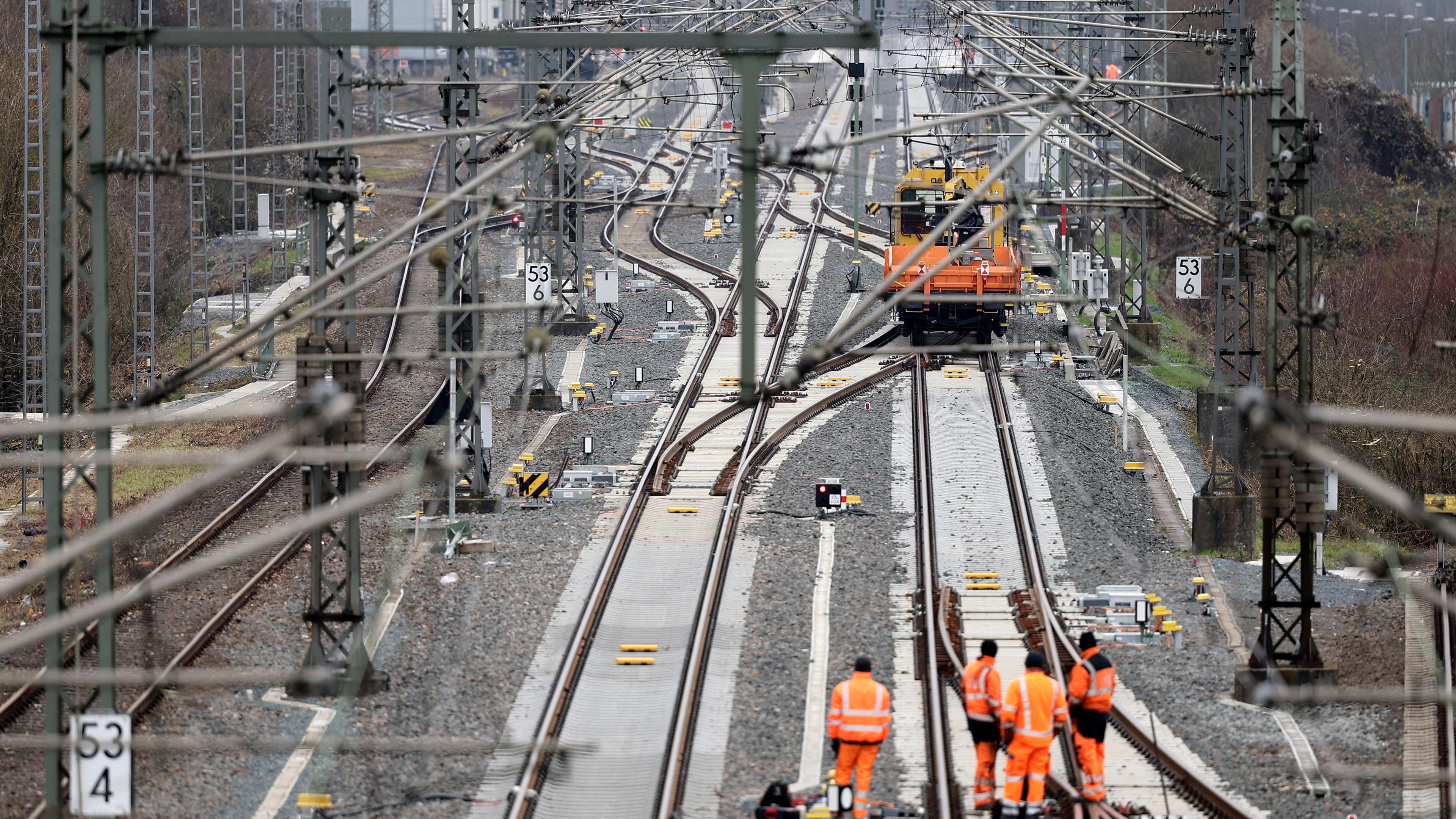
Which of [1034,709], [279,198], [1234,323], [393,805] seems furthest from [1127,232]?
[393,805]

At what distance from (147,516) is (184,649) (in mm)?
8147

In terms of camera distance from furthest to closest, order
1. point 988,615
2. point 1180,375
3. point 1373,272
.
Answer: point 1373,272 → point 1180,375 → point 988,615

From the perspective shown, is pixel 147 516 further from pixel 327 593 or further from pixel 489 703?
pixel 327 593

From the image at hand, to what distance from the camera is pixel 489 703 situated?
14.4 meters

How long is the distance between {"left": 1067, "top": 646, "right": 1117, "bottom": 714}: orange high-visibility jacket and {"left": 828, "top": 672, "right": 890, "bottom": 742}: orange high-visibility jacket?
1.29 meters

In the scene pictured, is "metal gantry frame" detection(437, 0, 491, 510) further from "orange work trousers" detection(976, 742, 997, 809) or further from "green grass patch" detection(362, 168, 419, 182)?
"green grass patch" detection(362, 168, 419, 182)

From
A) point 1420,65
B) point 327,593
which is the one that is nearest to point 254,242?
point 327,593

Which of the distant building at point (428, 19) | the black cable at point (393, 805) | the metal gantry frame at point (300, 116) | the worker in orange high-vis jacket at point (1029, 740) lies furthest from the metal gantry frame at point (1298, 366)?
the distant building at point (428, 19)

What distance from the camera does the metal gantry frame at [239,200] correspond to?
3328 cm

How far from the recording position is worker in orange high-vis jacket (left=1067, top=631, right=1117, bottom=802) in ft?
39.6

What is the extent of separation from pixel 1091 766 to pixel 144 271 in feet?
81.8

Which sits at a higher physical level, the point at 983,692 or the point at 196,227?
the point at 196,227

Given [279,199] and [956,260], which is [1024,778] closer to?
[956,260]

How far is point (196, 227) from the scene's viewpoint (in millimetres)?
45375
